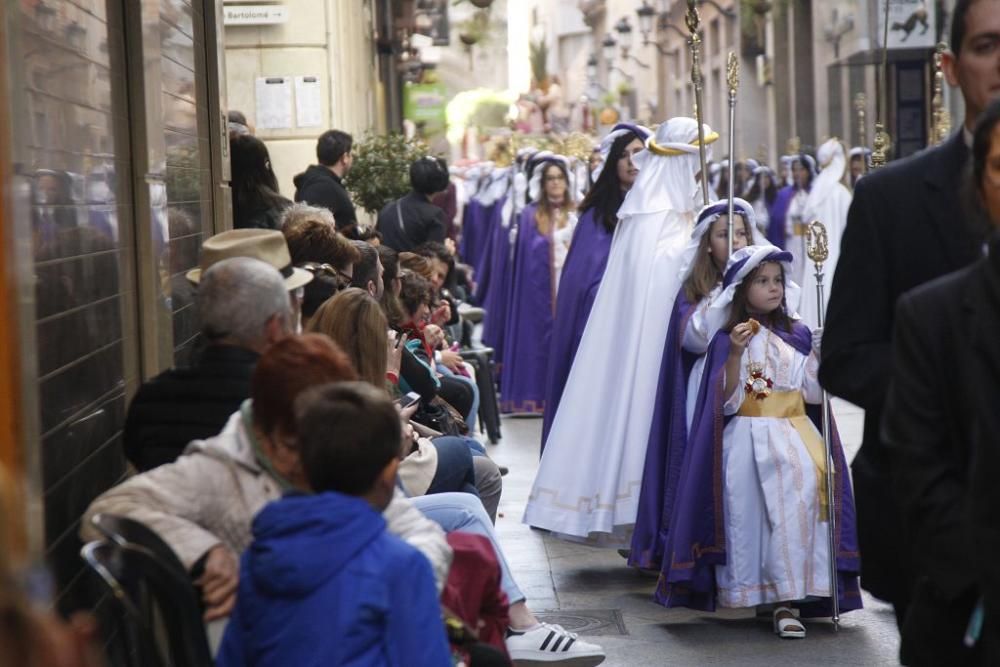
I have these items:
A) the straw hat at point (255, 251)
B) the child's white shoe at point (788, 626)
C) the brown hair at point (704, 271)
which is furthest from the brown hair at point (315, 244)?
the child's white shoe at point (788, 626)

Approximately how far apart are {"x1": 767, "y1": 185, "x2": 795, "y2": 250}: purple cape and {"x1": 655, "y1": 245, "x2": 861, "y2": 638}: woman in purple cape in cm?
1634

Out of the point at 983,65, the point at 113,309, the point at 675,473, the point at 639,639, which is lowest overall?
the point at 639,639

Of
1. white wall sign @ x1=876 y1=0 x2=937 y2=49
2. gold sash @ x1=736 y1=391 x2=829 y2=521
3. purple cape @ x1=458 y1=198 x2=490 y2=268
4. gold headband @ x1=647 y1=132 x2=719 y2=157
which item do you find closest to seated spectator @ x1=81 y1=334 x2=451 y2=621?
gold sash @ x1=736 y1=391 x2=829 y2=521

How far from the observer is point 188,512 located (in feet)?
12.5

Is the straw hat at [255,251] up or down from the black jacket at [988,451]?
up

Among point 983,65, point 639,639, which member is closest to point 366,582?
point 983,65

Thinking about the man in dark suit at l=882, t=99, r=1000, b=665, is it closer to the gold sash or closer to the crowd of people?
the crowd of people

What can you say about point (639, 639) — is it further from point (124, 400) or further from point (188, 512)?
point (188, 512)

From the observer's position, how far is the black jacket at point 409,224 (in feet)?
43.1

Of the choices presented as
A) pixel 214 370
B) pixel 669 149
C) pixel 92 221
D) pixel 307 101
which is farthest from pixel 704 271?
pixel 307 101

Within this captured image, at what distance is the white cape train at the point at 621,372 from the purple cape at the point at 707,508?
1.04 m

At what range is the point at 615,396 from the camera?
8.44 m

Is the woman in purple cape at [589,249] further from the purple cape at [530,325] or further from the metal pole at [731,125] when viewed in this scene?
the purple cape at [530,325]

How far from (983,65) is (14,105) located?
6.79ft
